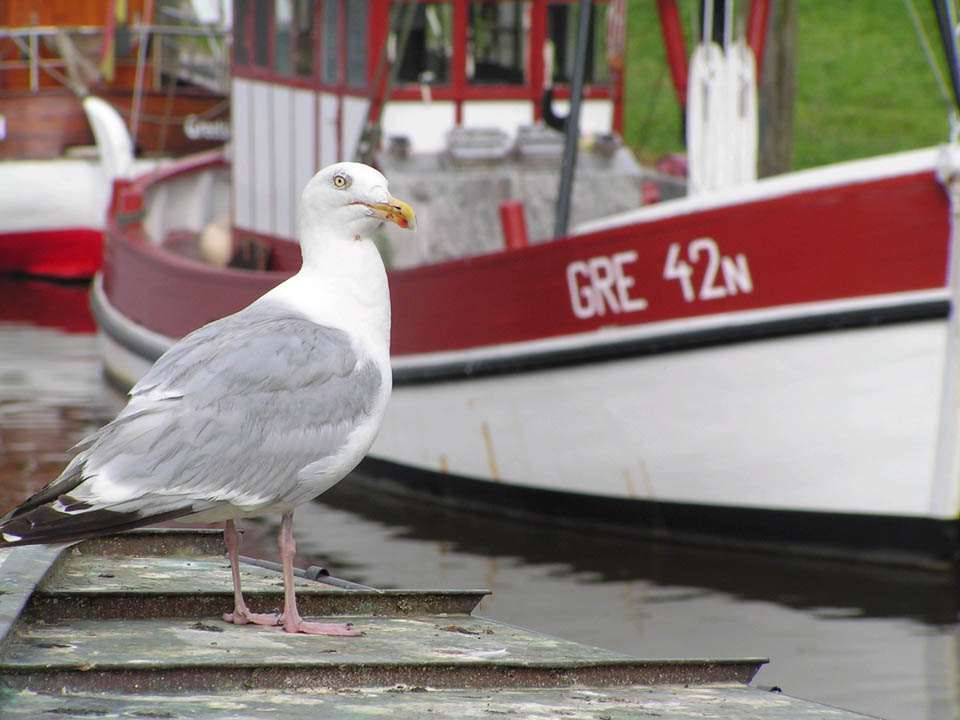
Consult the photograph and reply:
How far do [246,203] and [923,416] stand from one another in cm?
619

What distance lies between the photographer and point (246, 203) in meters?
11.4

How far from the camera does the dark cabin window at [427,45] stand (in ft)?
29.7

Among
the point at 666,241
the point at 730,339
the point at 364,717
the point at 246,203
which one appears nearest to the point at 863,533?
the point at 730,339

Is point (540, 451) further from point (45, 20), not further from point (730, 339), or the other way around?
point (45, 20)

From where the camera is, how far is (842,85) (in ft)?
82.4

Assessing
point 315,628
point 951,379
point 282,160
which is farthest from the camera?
point 282,160

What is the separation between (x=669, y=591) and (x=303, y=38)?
4959 millimetres

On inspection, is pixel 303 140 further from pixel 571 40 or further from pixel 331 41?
pixel 571 40

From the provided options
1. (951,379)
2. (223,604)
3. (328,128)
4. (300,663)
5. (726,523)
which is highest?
(328,128)

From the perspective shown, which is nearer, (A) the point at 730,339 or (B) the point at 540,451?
(A) the point at 730,339

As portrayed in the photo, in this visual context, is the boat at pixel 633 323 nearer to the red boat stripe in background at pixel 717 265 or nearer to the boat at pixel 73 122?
the red boat stripe in background at pixel 717 265

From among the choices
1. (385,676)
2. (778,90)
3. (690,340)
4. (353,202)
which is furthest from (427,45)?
(385,676)

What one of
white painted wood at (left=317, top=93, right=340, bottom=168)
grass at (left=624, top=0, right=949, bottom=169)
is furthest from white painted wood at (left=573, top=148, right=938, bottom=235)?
grass at (left=624, top=0, right=949, bottom=169)

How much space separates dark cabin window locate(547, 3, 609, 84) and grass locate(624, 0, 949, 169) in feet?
36.3
